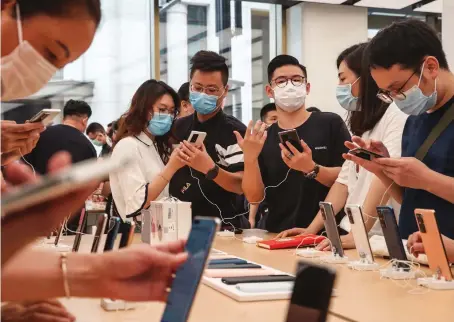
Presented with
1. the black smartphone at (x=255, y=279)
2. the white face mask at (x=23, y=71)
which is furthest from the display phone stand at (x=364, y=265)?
the white face mask at (x=23, y=71)

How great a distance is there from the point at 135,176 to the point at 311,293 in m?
2.15

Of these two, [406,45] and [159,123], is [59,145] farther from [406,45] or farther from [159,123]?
[406,45]

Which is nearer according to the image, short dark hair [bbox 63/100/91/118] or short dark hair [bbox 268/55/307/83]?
short dark hair [bbox 268/55/307/83]

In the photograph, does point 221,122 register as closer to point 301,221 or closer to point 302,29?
point 301,221

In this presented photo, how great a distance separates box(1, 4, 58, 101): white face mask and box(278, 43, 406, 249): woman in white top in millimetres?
1375

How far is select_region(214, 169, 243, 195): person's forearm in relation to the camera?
2959 millimetres

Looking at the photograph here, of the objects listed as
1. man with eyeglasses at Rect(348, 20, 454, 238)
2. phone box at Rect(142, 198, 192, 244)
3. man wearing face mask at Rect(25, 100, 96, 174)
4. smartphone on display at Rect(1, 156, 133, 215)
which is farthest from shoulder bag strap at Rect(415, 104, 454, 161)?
man wearing face mask at Rect(25, 100, 96, 174)

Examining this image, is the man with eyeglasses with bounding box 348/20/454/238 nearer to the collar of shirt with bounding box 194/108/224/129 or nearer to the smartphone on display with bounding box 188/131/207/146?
the smartphone on display with bounding box 188/131/207/146

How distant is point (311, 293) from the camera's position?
825 mm

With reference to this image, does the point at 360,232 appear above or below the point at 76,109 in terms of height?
below

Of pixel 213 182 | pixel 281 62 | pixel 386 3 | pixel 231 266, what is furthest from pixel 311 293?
pixel 386 3

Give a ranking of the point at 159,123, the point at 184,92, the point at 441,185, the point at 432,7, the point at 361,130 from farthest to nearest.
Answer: the point at 432,7, the point at 184,92, the point at 159,123, the point at 361,130, the point at 441,185

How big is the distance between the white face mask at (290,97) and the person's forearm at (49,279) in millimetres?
2379

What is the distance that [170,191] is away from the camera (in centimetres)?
313
